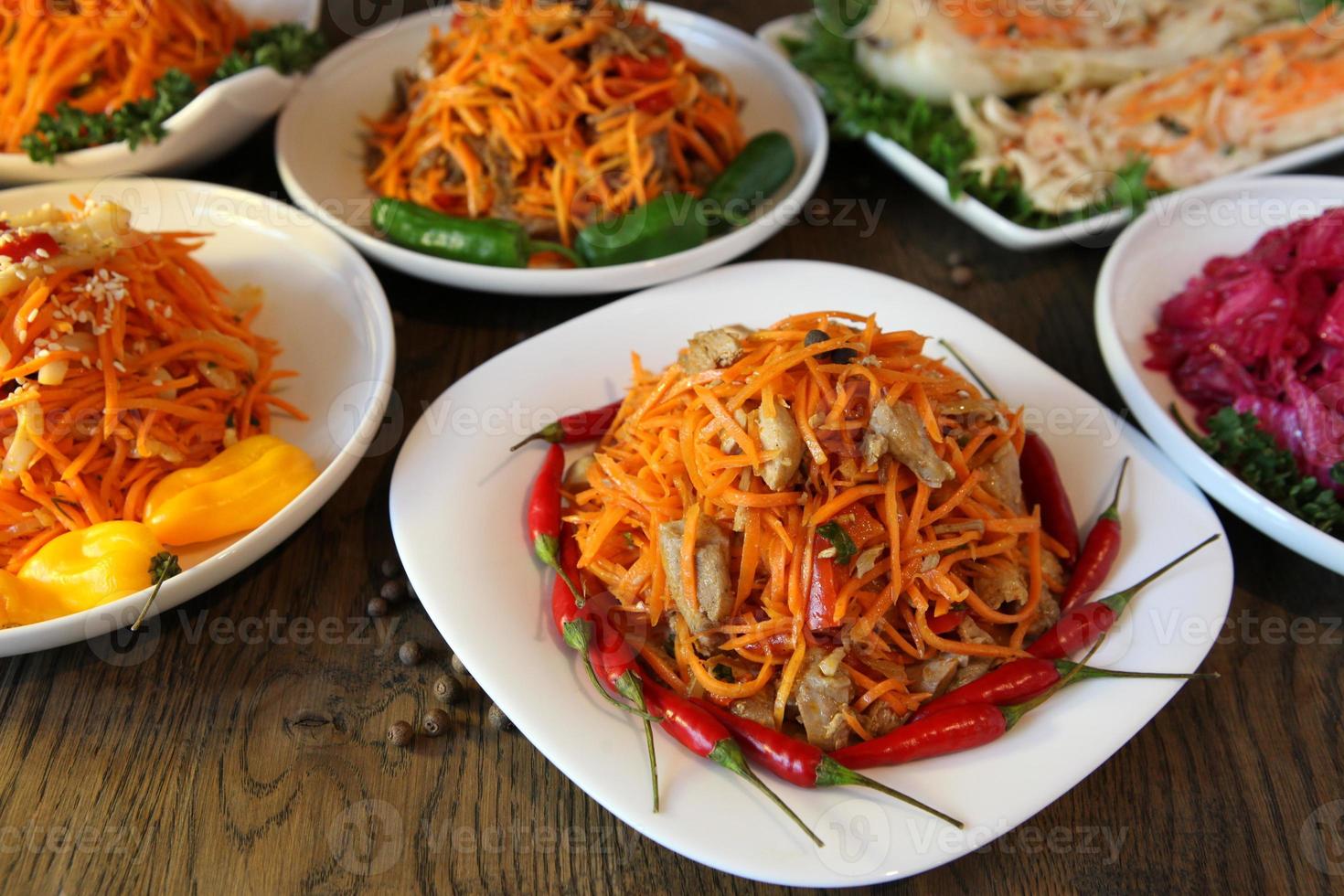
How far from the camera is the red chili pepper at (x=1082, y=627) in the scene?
1927mm

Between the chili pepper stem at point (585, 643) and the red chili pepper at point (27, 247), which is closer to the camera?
the chili pepper stem at point (585, 643)

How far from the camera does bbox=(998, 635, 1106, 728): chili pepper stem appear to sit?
1769mm

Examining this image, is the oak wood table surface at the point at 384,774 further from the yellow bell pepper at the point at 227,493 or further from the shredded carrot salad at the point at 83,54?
the shredded carrot salad at the point at 83,54

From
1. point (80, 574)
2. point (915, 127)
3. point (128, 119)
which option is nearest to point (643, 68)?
point (915, 127)

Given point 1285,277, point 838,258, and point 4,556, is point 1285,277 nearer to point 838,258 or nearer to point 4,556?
point 838,258

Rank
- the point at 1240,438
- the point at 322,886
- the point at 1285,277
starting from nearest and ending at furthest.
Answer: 1. the point at 322,886
2. the point at 1240,438
3. the point at 1285,277

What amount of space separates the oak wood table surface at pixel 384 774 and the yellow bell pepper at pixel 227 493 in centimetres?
29

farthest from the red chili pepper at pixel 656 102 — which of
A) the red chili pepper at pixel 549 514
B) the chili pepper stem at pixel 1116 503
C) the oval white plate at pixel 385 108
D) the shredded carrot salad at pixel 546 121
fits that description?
the chili pepper stem at pixel 1116 503

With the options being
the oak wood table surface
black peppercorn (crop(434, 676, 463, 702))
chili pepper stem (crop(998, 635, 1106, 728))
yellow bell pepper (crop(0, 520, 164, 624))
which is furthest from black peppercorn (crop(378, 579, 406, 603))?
chili pepper stem (crop(998, 635, 1106, 728))

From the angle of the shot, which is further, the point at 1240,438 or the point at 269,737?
the point at 1240,438

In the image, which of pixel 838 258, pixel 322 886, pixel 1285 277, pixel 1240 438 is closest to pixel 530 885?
pixel 322 886

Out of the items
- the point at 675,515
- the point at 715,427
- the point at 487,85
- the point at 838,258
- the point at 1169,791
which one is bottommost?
the point at 1169,791

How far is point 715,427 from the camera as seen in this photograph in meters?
1.89

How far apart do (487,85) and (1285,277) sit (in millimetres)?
2526
